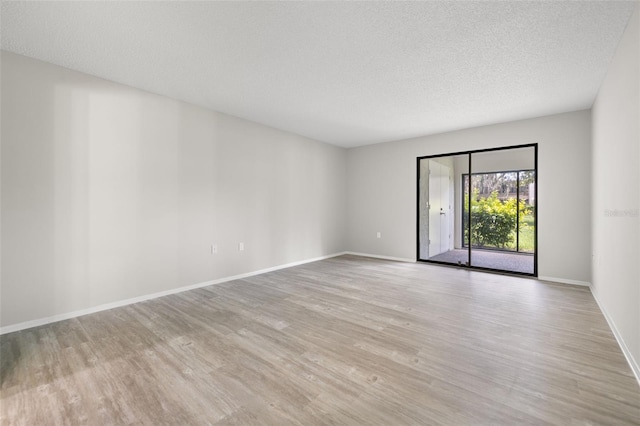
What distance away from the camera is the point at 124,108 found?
10.3 ft

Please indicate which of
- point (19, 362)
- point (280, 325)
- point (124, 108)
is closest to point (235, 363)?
point (280, 325)

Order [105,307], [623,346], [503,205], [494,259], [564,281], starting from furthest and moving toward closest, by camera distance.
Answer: [503,205] < [494,259] < [564,281] < [105,307] < [623,346]

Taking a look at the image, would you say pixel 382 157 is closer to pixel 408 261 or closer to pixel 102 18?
pixel 408 261

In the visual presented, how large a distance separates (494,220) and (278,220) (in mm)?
5096

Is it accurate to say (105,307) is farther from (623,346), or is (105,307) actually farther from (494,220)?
(494,220)

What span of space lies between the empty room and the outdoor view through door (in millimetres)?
1216

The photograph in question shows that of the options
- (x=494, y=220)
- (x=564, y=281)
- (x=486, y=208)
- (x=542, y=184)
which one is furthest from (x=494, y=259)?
(x=542, y=184)

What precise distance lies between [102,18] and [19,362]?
259 cm

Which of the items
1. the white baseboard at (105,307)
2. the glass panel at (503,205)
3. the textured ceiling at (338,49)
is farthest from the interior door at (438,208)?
the white baseboard at (105,307)

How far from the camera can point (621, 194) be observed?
2217 millimetres

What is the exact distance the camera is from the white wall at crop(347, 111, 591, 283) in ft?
12.9

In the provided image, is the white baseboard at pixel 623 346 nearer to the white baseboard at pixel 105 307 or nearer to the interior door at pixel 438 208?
the interior door at pixel 438 208

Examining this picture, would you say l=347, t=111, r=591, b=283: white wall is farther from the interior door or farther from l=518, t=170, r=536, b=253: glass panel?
l=518, t=170, r=536, b=253: glass panel

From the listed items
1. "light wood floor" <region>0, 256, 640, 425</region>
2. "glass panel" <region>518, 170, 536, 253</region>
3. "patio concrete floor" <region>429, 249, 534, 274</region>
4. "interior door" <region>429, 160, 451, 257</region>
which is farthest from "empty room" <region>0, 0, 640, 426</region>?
"glass panel" <region>518, 170, 536, 253</region>
